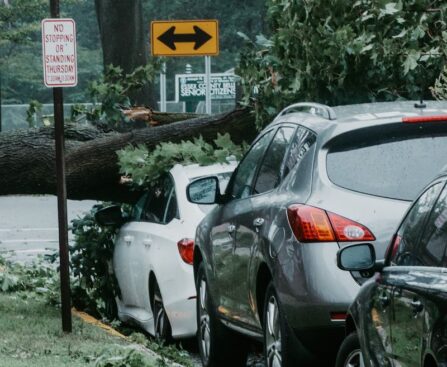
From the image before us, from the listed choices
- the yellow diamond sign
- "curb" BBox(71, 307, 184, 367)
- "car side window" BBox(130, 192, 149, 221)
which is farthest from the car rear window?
the yellow diamond sign

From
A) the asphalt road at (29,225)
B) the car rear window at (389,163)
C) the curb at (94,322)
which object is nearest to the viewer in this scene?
the car rear window at (389,163)

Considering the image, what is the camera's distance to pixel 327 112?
834 centimetres

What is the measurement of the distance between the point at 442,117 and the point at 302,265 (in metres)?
1.24

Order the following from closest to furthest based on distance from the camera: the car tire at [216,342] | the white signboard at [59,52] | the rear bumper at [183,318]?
the car tire at [216,342], the rear bumper at [183,318], the white signboard at [59,52]

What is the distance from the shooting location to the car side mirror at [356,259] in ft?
20.7

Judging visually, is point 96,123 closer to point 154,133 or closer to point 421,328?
point 154,133

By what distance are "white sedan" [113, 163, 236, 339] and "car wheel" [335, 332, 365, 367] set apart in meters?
4.22

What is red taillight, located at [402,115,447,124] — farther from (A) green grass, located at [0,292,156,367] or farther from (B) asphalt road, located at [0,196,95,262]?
(B) asphalt road, located at [0,196,95,262]

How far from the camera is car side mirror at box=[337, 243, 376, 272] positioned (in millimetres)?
6297

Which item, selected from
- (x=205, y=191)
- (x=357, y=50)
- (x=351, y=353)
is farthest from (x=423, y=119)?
(x=357, y=50)

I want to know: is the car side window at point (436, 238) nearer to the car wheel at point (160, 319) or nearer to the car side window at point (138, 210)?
the car wheel at point (160, 319)

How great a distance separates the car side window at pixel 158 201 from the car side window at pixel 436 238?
6.46 metres

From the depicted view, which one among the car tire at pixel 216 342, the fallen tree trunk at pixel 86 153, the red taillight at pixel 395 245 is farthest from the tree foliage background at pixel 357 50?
the red taillight at pixel 395 245

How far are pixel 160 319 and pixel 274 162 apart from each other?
3.51 m
